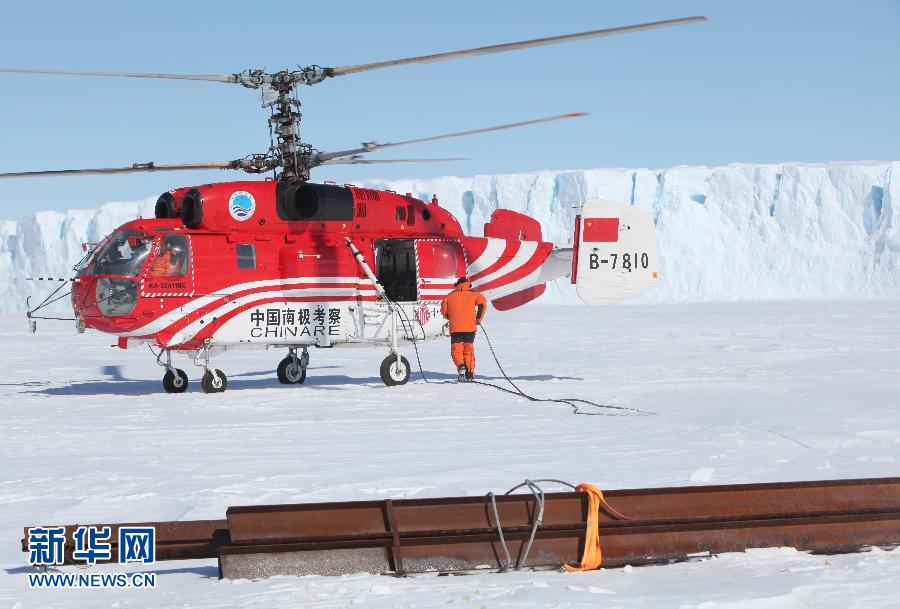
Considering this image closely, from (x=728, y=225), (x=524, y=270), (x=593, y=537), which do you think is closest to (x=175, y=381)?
(x=524, y=270)

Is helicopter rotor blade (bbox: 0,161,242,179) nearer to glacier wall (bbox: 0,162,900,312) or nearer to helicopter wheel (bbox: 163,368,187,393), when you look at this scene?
helicopter wheel (bbox: 163,368,187,393)

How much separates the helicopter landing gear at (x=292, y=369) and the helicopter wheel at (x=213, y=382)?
4.73ft

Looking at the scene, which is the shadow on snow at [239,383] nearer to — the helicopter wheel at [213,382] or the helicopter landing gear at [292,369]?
the helicopter landing gear at [292,369]

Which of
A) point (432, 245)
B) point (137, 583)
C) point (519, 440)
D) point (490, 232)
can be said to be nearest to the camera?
point (137, 583)

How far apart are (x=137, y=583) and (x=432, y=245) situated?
9.69 m

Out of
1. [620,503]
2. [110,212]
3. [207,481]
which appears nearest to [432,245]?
[207,481]

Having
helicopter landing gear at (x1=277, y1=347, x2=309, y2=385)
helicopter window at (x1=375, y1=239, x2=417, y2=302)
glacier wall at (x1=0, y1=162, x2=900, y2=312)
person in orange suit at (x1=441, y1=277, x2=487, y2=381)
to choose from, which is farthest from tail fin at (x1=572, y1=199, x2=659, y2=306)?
glacier wall at (x1=0, y1=162, x2=900, y2=312)

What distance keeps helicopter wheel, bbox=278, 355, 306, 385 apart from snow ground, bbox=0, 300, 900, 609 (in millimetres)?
333

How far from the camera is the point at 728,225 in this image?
195 feet

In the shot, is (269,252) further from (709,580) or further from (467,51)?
(709,580)

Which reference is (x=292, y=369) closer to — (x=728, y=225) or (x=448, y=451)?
(x=448, y=451)

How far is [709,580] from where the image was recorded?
412 cm

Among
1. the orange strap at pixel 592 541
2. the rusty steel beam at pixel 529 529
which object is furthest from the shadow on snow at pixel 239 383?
the orange strap at pixel 592 541

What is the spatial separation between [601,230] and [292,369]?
180 inches
